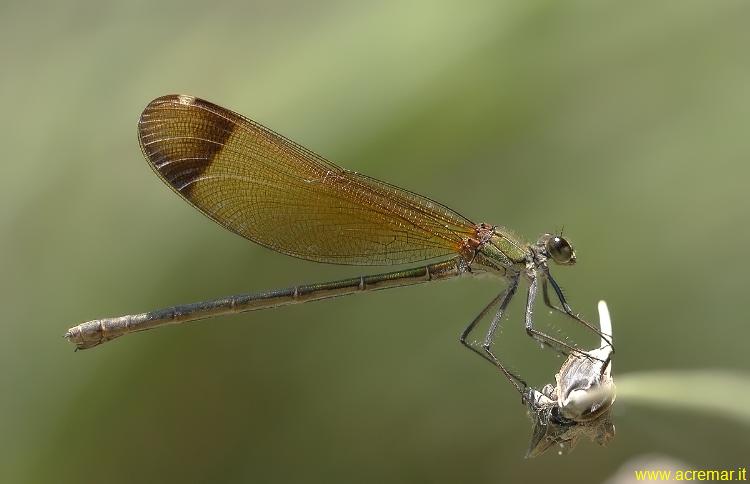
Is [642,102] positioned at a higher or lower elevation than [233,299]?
higher

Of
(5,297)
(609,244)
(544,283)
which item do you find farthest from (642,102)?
(5,297)

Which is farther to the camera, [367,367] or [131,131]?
[131,131]

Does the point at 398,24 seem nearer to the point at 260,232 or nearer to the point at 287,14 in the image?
the point at 287,14

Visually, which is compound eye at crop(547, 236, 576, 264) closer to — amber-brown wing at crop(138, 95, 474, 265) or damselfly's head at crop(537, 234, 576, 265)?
damselfly's head at crop(537, 234, 576, 265)

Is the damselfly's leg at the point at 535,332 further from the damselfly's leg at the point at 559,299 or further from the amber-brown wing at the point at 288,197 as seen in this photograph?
the amber-brown wing at the point at 288,197

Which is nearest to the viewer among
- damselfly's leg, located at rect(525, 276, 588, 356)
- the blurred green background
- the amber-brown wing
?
damselfly's leg, located at rect(525, 276, 588, 356)

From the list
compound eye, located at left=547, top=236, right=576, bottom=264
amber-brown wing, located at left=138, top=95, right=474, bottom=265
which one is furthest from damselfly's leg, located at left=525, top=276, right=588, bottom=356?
A: amber-brown wing, located at left=138, top=95, right=474, bottom=265
